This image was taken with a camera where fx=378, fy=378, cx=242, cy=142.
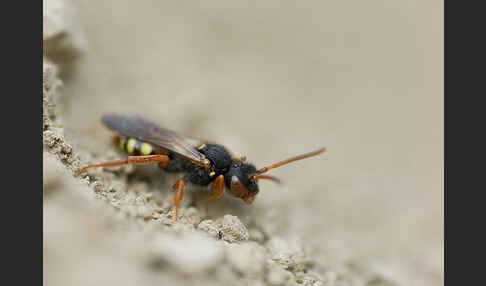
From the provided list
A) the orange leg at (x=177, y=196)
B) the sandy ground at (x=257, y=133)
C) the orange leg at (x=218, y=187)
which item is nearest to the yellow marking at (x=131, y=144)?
the sandy ground at (x=257, y=133)

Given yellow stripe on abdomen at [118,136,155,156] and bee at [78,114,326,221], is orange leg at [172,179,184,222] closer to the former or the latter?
bee at [78,114,326,221]

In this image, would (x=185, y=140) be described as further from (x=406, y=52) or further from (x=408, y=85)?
(x=406, y=52)

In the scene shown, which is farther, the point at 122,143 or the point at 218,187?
the point at 122,143

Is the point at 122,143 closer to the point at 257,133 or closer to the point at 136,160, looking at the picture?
the point at 136,160

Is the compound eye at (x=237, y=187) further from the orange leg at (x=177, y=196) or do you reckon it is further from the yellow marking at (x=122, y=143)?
the yellow marking at (x=122, y=143)

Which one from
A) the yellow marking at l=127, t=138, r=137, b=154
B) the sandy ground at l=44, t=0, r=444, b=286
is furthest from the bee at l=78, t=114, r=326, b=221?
the sandy ground at l=44, t=0, r=444, b=286

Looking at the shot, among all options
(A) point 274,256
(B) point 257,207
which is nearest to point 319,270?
(A) point 274,256

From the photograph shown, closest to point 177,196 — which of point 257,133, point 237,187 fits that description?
point 237,187
